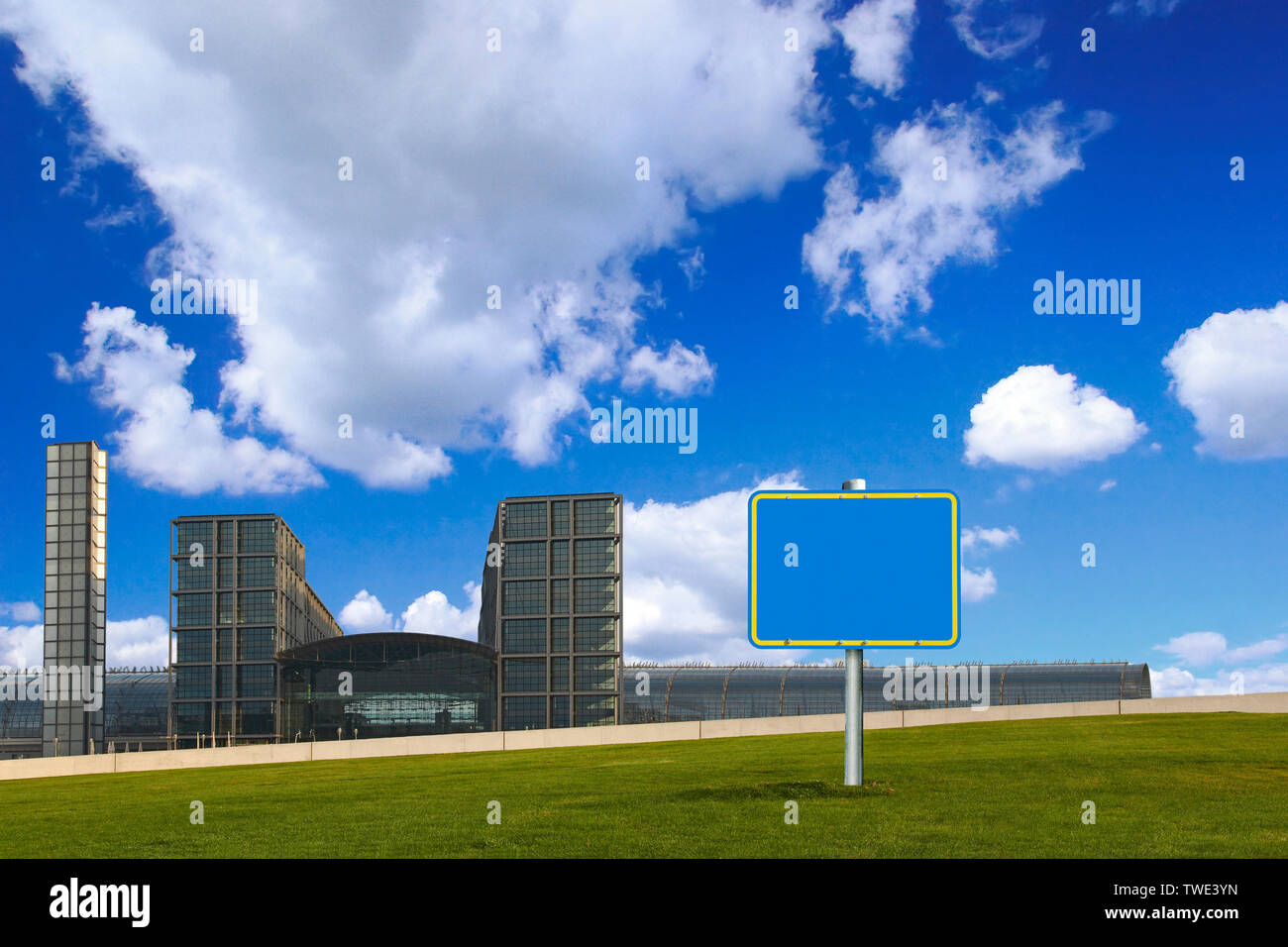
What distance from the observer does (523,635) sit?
371 feet

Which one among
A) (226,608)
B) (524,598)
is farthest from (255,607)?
(524,598)

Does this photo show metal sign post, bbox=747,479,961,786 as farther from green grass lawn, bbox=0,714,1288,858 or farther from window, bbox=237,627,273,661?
window, bbox=237,627,273,661

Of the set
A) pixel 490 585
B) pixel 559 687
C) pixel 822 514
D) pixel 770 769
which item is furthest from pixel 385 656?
pixel 822 514

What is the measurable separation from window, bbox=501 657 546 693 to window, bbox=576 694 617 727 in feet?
15.0

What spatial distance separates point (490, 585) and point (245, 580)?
1166 inches

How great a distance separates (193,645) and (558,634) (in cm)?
4216

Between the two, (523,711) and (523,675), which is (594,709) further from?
(523,675)

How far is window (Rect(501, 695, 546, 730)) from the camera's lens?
110562mm

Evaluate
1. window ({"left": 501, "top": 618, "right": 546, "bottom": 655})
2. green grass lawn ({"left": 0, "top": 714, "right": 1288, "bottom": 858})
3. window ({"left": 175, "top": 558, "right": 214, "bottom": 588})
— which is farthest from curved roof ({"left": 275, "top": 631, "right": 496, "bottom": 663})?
green grass lawn ({"left": 0, "top": 714, "right": 1288, "bottom": 858})

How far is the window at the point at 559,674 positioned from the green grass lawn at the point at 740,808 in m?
83.2

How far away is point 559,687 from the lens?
111125mm

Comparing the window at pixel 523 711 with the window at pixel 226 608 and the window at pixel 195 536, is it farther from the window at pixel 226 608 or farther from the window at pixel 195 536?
the window at pixel 195 536
